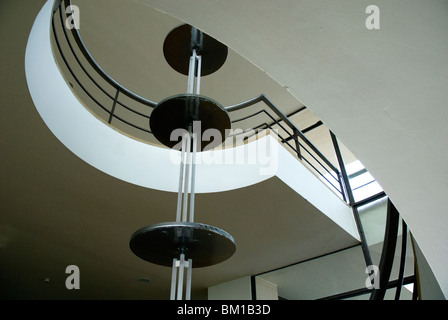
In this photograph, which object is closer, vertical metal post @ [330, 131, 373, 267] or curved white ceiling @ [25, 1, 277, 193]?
curved white ceiling @ [25, 1, 277, 193]

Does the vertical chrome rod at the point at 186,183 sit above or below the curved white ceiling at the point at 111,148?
below

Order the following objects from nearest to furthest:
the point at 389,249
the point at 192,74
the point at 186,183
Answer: the point at 186,183 < the point at 389,249 < the point at 192,74

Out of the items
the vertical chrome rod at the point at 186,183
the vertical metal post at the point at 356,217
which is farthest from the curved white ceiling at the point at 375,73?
the vertical metal post at the point at 356,217

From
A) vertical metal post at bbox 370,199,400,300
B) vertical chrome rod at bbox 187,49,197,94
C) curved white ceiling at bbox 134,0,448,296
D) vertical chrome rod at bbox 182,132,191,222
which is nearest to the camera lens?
curved white ceiling at bbox 134,0,448,296

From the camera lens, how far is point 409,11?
1.05 m

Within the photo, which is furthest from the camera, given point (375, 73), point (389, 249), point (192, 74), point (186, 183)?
point (192, 74)

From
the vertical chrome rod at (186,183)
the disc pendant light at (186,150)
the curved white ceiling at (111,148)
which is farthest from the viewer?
the curved white ceiling at (111,148)

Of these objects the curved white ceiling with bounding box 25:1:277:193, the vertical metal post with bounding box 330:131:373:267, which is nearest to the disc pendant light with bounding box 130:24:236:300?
the curved white ceiling with bounding box 25:1:277:193

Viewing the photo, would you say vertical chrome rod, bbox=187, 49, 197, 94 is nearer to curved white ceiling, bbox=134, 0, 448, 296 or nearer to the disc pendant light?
the disc pendant light

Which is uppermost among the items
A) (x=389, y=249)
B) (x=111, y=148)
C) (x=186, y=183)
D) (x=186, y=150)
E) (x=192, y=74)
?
(x=111, y=148)

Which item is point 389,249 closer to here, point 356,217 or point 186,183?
point 186,183

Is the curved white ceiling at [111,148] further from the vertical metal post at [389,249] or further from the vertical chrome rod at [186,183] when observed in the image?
the vertical metal post at [389,249]

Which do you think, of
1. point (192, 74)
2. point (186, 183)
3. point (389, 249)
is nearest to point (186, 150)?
point (186, 183)
